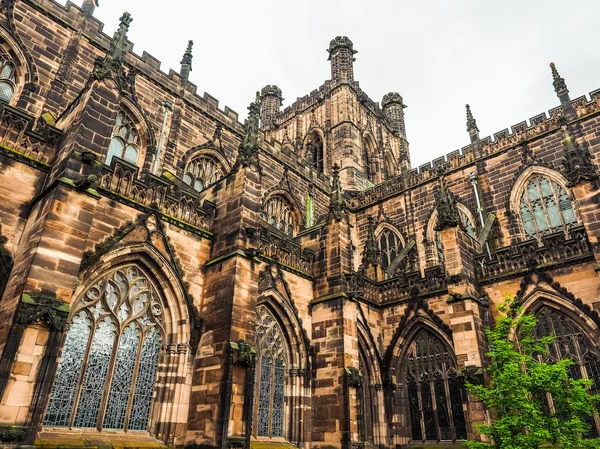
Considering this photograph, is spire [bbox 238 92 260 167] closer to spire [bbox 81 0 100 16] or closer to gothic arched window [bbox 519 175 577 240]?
spire [bbox 81 0 100 16]

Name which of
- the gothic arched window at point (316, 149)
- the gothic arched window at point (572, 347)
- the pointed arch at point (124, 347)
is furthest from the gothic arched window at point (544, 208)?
the pointed arch at point (124, 347)

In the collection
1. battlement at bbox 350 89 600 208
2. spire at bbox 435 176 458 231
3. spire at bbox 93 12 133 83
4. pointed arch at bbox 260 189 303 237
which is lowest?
spire at bbox 435 176 458 231

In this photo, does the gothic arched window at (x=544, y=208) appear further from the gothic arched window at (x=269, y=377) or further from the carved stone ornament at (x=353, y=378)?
the gothic arched window at (x=269, y=377)

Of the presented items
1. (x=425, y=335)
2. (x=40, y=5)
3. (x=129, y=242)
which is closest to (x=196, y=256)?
(x=129, y=242)

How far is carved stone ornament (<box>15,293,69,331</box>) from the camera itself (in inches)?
260

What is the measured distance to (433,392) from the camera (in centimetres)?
1347

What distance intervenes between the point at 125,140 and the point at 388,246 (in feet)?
42.6

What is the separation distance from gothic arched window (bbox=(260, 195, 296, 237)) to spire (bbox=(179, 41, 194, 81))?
607 cm

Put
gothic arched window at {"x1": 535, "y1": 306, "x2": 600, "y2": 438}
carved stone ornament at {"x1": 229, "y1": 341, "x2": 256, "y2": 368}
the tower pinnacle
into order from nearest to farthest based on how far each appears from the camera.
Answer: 1. carved stone ornament at {"x1": 229, "y1": 341, "x2": 256, "y2": 368}
2. gothic arched window at {"x1": 535, "y1": 306, "x2": 600, "y2": 438}
3. the tower pinnacle

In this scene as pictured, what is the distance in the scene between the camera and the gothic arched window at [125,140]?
13891 mm

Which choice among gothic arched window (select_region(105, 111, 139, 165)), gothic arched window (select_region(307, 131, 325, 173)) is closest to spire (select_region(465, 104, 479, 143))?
gothic arched window (select_region(307, 131, 325, 173))

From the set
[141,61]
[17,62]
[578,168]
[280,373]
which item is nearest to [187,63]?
[141,61]

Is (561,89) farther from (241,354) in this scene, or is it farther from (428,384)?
(241,354)

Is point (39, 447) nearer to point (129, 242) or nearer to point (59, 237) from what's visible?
point (59, 237)
